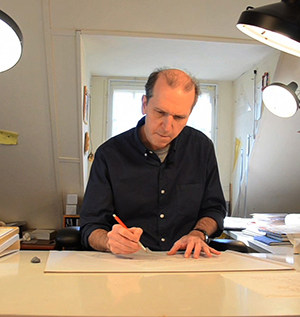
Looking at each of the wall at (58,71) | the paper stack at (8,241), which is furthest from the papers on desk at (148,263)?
the wall at (58,71)

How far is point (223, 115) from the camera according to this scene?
3.55 metres

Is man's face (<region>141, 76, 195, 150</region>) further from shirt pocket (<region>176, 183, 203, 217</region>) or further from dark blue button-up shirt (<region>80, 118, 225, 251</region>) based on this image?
shirt pocket (<region>176, 183, 203, 217</region>)

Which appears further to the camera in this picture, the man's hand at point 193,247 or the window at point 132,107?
the window at point 132,107

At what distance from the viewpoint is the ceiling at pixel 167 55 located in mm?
2398

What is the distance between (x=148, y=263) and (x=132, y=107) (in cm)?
272

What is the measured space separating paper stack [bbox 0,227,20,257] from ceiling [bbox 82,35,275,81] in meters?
1.58

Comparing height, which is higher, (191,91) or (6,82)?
(6,82)

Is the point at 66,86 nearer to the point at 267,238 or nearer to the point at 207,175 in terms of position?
the point at 207,175

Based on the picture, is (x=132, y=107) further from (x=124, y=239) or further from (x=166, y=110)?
(x=124, y=239)

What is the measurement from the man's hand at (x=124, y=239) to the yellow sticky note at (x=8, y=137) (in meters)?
1.88

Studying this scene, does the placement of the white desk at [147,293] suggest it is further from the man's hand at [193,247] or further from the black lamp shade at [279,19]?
the black lamp shade at [279,19]

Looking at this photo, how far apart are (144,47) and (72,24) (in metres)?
0.58

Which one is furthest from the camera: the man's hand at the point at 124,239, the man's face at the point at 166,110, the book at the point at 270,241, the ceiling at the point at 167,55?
the ceiling at the point at 167,55

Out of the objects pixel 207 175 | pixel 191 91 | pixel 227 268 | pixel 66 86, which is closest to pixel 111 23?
pixel 66 86
